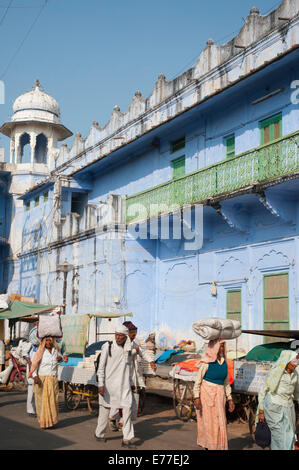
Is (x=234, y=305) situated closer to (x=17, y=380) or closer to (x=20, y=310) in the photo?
(x=20, y=310)

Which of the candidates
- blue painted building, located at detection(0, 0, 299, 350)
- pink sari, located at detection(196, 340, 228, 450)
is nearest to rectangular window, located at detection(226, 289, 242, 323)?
blue painted building, located at detection(0, 0, 299, 350)

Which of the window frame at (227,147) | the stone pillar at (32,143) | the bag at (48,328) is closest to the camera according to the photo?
the bag at (48,328)

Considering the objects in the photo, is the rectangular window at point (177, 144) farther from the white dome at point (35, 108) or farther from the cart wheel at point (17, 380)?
the white dome at point (35, 108)

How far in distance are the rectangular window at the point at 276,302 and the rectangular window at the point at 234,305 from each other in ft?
3.55

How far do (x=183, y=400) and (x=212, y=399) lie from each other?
3496 millimetres

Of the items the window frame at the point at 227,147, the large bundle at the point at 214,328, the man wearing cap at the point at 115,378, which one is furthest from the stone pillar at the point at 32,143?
the large bundle at the point at 214,328

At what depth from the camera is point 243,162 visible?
544 inches

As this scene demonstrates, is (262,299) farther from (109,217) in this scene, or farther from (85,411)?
(109,217)

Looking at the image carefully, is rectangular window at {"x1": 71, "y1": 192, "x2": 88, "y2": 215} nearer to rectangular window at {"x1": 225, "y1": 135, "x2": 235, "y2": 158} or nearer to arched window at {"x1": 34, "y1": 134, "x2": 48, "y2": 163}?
arched window at {"x1": 34, "y1": 134, "x2": 48, "y2": 163}

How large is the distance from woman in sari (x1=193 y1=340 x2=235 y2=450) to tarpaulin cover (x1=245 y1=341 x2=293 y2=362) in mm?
2107

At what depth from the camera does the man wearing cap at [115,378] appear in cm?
817

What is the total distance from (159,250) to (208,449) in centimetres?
1219

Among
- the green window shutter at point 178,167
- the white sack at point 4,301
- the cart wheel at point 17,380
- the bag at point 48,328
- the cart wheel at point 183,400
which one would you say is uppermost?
the green window shutter at point 178,167

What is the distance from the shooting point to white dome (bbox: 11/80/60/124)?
31.4m
